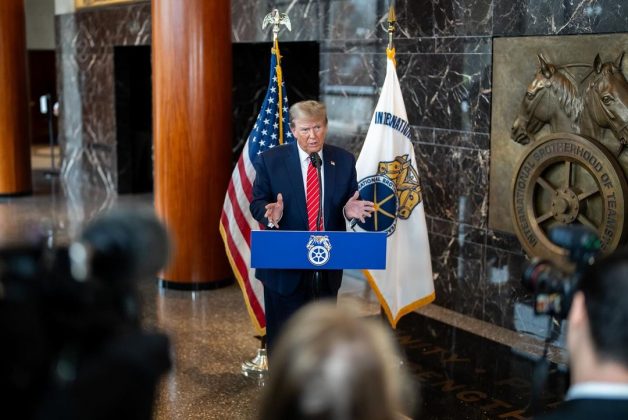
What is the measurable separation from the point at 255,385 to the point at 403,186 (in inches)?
59.7

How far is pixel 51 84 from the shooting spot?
2025 centimetres

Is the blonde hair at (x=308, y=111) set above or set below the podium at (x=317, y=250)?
above

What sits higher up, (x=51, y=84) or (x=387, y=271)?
(x=51, y=84)

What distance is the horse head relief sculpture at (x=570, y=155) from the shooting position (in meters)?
5.06

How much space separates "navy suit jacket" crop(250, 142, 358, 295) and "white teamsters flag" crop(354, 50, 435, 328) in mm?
816

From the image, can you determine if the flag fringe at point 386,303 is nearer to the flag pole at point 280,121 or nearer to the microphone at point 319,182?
the flag pole at point 280,121

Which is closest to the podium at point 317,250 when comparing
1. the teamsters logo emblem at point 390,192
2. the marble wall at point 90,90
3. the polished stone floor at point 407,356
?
the polished stone floor at point 407,356

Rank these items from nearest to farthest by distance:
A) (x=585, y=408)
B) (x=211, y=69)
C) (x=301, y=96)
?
(x=585, y=408)
(x=211, y=69)
(x=301, y=96)

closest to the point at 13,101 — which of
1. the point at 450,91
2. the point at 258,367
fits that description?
the point at 450,91

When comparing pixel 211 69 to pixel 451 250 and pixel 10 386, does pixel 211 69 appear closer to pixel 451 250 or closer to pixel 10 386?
pixel 451 250

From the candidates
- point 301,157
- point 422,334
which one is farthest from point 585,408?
point 422,334

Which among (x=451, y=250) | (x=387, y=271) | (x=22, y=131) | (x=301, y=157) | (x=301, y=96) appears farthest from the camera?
(x=22, y=131)

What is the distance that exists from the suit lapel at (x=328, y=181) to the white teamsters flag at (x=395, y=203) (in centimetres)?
86

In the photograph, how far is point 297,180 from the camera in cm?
430
